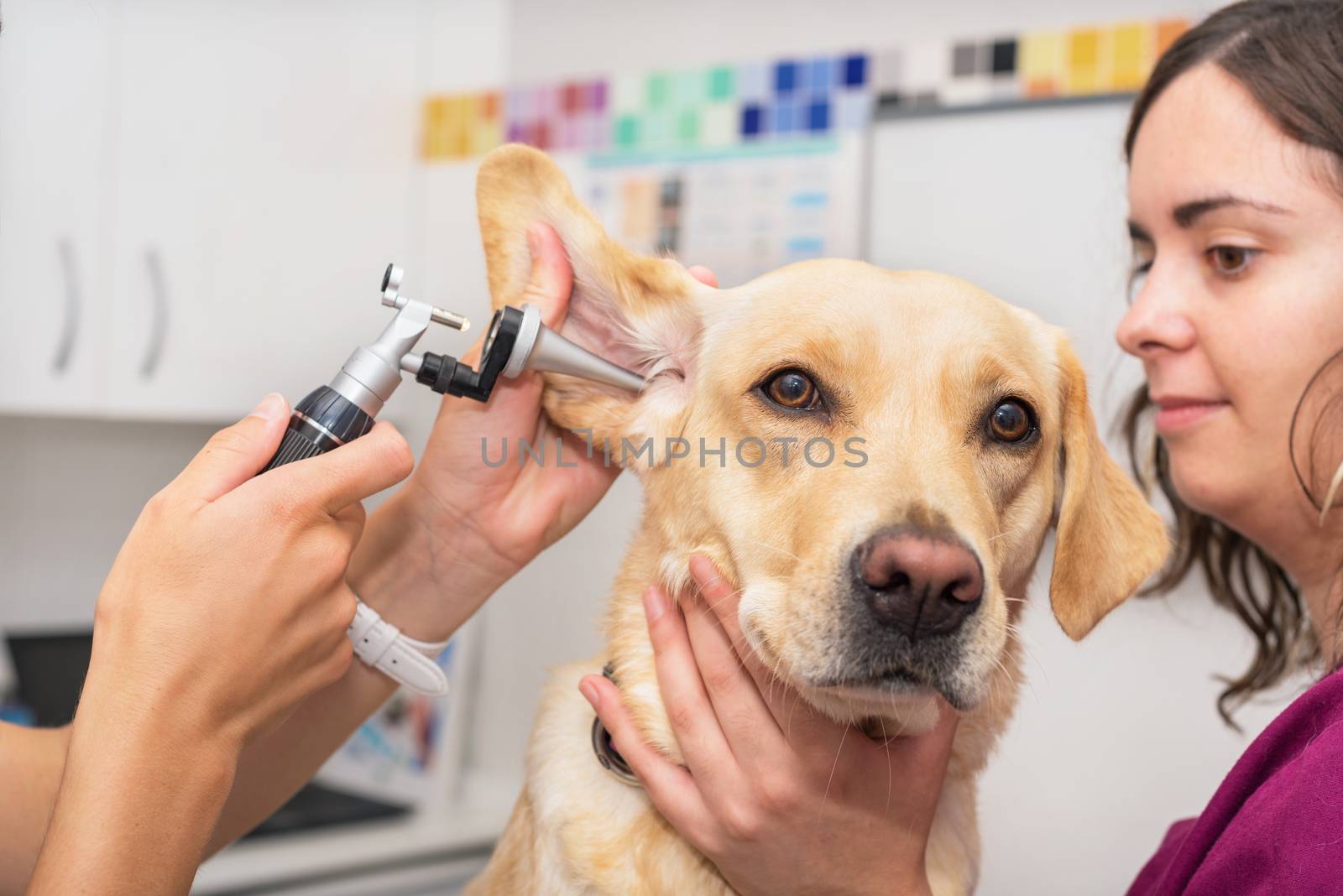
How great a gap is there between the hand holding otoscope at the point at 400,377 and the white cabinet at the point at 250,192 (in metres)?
1.96

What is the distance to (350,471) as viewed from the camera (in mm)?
1038

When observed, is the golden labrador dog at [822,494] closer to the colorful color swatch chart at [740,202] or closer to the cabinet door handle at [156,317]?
the colorful color swatch chart at [740,202]

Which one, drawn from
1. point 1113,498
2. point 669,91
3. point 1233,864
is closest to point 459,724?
point 669,91

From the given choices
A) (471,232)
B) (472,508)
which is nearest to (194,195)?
(471,232)

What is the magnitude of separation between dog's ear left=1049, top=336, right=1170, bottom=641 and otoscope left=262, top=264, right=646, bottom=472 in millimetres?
654

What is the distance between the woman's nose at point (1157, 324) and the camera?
1387 millimetres

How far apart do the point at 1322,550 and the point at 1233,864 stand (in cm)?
61

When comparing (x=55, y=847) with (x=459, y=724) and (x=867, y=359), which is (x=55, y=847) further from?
(x=459, y=724)

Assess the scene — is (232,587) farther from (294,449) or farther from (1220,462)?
(1220,462)

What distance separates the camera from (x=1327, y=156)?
129 centimetres

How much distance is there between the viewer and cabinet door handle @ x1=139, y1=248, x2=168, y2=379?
286cm

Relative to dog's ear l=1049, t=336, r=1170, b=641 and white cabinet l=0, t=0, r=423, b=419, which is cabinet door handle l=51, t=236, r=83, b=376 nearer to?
white cabinet l=0, t=0, r=423, b=419

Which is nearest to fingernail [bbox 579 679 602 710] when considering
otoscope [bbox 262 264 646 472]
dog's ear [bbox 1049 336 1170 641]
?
otoscope [bbox 262 264 646 472]

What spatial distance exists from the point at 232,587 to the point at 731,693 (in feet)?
1.74
